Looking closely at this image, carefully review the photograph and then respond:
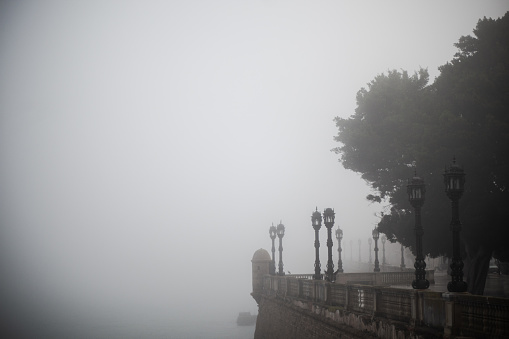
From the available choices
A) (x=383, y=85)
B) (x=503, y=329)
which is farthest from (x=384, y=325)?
(x=383, y=85)

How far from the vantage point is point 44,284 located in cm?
19075

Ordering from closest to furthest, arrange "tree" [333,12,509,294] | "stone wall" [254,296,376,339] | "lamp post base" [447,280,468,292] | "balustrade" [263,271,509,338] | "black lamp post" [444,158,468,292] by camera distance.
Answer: "balustrade" [263,271,509,338], "lamp post base" [447,280,468,292], "black lamp post" [444,158,468,292], "stone wall" [254,296,376,339], "tree" [333,12,509,294]

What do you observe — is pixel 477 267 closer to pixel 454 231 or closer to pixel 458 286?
pixel 454 231

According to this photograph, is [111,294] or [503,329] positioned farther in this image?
[111,294]

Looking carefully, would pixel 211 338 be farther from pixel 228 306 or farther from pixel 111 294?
pixel 111 294

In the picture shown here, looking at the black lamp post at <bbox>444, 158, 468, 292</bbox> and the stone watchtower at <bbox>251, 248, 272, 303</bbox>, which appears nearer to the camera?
the black lamp post at <bbox>444, 158, 468, 292</bbox>

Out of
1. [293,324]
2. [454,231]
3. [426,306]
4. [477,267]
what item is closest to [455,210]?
[454,231]

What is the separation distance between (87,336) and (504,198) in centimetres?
7543

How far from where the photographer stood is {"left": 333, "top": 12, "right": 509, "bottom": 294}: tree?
1895 cm

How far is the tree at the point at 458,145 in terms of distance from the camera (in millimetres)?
18953

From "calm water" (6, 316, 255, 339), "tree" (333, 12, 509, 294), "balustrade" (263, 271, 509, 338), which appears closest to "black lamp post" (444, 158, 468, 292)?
"balustrade" (263, 271, 509, 338)

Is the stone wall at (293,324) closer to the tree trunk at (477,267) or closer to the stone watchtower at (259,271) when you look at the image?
the stone watchtower at (259,271)

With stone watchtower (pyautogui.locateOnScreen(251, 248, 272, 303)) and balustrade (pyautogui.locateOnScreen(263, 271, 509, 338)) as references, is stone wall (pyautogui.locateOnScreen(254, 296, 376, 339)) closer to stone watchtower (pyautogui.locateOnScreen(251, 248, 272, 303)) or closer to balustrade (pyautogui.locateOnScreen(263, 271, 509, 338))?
balustrade (pyautogui.locateOnScreen(263, 271, 509, 338))

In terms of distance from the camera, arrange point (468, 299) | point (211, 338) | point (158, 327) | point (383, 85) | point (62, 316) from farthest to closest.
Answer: point (62, 316) < point (158, 327) < point (211, 338) < point (383, 85) < point (468, 299)
